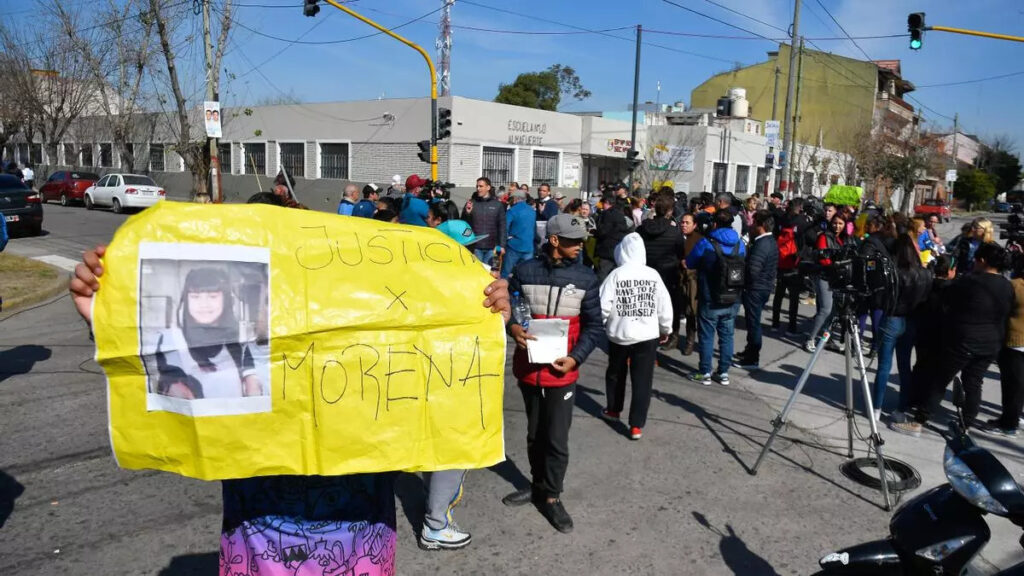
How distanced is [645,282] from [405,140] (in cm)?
2139

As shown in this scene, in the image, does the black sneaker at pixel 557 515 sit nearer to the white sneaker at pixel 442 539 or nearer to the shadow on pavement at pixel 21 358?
the white sneaker at pixel 442 539

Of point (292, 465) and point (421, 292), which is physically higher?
point (421, 292)

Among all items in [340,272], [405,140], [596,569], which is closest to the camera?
[340,272]

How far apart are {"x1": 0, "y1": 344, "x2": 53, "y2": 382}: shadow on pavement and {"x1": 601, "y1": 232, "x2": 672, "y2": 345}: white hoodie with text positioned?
5.91 metres

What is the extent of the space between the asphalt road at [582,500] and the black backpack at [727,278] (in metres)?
1.08

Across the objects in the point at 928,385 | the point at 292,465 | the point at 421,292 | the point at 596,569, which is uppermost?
the point at 421,292

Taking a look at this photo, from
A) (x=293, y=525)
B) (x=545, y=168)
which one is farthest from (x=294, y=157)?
(x=293, y=525)

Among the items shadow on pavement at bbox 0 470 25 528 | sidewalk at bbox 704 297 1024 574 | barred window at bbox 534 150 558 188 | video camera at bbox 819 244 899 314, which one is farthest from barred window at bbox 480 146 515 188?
shadow on pavement at bbox 0 470 25 528

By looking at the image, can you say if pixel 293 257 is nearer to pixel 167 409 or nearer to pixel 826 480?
pixel 167 409

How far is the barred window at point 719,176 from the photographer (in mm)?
36000

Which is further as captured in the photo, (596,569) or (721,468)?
(721,468)

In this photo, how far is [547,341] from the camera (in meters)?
3.98

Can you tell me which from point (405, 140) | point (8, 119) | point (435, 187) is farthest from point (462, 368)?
point (8, 119)

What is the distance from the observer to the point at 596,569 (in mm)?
3855
